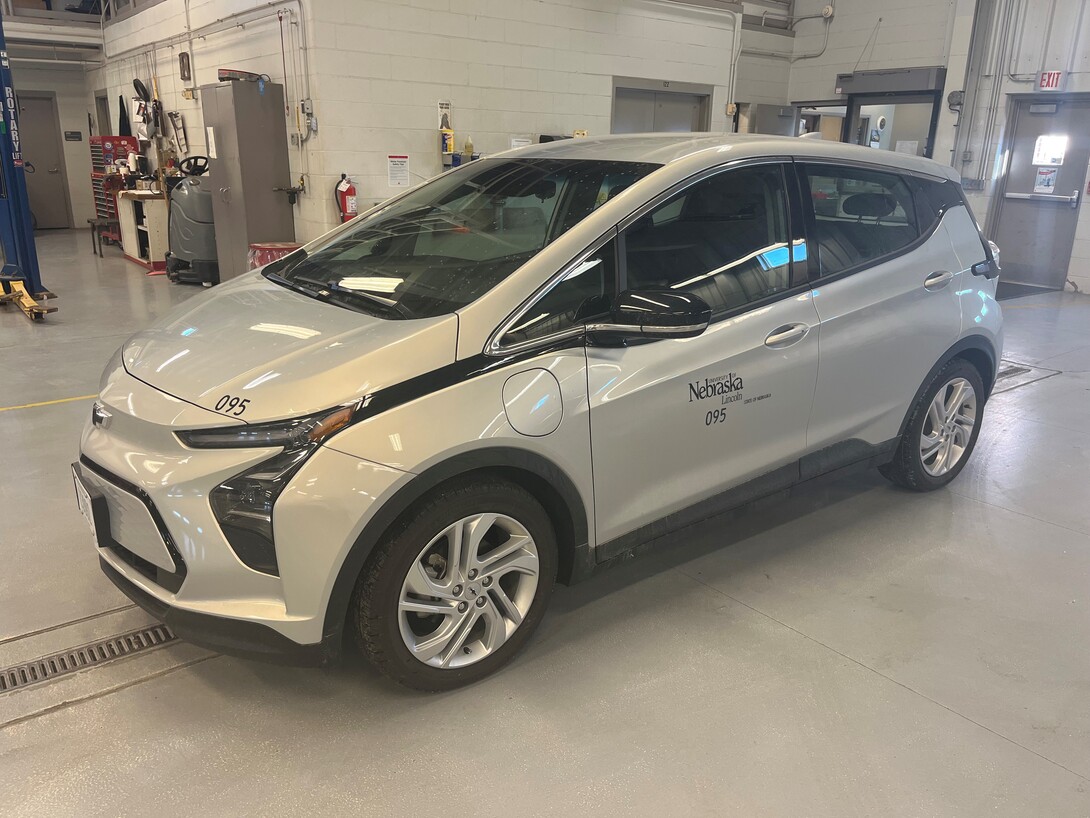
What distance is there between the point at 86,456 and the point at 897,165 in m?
3.07

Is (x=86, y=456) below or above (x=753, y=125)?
below

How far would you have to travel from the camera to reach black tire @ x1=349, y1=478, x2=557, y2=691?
2010 mm

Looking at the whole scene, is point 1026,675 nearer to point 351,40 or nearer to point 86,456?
point 86,456

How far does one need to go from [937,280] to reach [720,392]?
4.39 ft

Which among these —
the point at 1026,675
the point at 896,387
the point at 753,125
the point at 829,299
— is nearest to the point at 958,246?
the point at 896,387

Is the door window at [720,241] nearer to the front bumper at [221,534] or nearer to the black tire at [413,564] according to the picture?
the black tire at [413,564]

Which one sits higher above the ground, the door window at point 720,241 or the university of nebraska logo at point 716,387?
the door window at point 720,241

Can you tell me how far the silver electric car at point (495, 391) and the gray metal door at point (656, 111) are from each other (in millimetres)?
6830

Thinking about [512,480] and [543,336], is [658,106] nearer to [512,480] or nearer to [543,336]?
[543,336]

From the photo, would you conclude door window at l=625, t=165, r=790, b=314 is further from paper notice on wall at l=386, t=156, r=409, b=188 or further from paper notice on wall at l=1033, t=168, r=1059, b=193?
paper notice on wall at l=1033, t=168, r=1059, b=193

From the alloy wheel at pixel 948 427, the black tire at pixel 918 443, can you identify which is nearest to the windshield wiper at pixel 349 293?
the black tire at pixel 918 443

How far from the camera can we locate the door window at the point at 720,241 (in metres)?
2.43

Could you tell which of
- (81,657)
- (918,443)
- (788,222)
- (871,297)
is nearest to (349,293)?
(81,657)

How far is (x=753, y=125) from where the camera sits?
36.9ft
